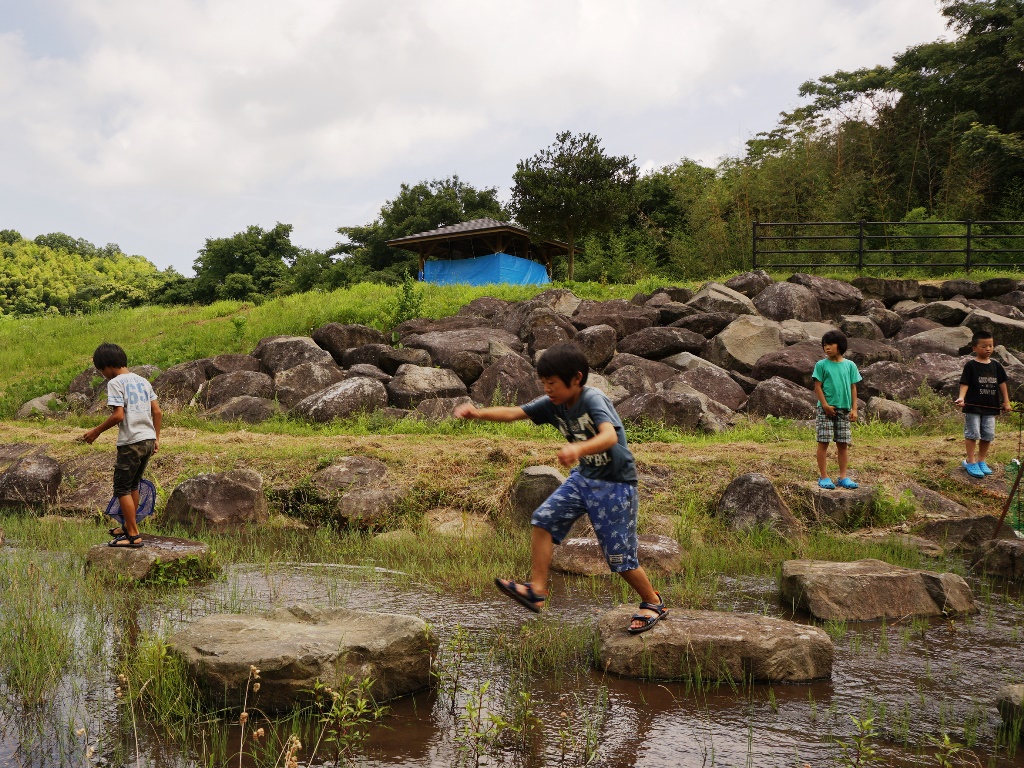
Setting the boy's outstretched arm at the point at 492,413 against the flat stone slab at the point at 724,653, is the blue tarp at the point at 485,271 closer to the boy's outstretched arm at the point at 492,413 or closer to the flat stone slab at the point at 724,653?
the boy's outstretched arm at the point at 492,413

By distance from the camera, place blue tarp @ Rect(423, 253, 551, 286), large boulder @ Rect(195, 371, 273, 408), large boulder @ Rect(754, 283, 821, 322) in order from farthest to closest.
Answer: blue tarp @ Rect(423, 253, 551, 286) < large boulder @ Rect(754, 283, 821, 322) < large boulder @ Rect(195, 371, 273, 408)

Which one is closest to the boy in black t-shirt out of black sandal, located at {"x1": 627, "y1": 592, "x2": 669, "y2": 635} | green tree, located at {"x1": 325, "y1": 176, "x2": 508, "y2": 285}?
black sandal, located at {"x1": 627, "y1": 592, "x2": 669, "y2": 635}

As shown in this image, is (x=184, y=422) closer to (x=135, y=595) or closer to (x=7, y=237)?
(x=135, y=595)

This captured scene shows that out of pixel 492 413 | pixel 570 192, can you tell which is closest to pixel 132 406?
pixel 492 413

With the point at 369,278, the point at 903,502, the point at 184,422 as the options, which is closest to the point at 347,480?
the point at 184,422

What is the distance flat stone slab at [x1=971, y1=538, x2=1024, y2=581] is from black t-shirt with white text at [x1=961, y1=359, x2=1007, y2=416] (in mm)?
2553

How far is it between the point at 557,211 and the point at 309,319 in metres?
11.8

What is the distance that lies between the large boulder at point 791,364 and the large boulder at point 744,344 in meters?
0.32

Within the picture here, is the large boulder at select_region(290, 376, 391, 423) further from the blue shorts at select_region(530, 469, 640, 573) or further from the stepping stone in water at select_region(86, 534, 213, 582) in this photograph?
the blue shorts at select_region(530, 469, 640, 573)

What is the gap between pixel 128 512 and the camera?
6246 mm

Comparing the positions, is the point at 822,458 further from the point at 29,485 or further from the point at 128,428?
the point at 29,485

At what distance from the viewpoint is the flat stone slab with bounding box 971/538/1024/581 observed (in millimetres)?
6500

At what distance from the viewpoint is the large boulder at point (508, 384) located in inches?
507

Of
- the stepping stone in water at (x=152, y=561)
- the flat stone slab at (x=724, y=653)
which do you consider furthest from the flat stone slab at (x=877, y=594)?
the stepping stone in water at (x=152, y=561)
